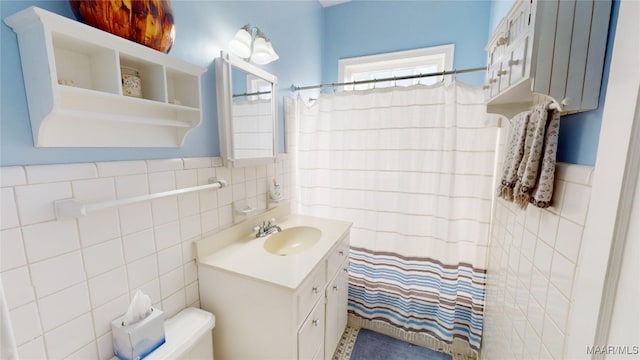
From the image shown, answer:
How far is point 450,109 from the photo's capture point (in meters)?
1.53

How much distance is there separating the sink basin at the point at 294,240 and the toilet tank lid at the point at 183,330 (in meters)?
0.51

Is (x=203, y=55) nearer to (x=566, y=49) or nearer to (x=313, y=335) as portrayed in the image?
(x=566, y=49)

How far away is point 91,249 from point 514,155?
4.89 ft

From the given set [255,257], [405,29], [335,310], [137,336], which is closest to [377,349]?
[335,310]

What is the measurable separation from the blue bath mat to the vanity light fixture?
2013mm

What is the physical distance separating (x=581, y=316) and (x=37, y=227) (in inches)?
59.5

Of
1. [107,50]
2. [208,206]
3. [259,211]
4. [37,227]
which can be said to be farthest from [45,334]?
[259,211]

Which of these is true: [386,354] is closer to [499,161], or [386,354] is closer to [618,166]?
[499,161]

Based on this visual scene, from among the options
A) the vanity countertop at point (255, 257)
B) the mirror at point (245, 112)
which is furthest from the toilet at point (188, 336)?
the mirror at point (245, 112)

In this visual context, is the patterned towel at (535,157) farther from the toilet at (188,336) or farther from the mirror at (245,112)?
the toilet at (188,336)

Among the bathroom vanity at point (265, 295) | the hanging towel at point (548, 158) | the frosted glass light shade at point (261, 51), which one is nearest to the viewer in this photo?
the hanging towel at point (548, 158)

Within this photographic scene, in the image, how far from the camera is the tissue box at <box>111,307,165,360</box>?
828 mm

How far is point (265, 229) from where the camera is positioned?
1513 mm

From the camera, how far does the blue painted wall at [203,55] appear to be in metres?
0.64
